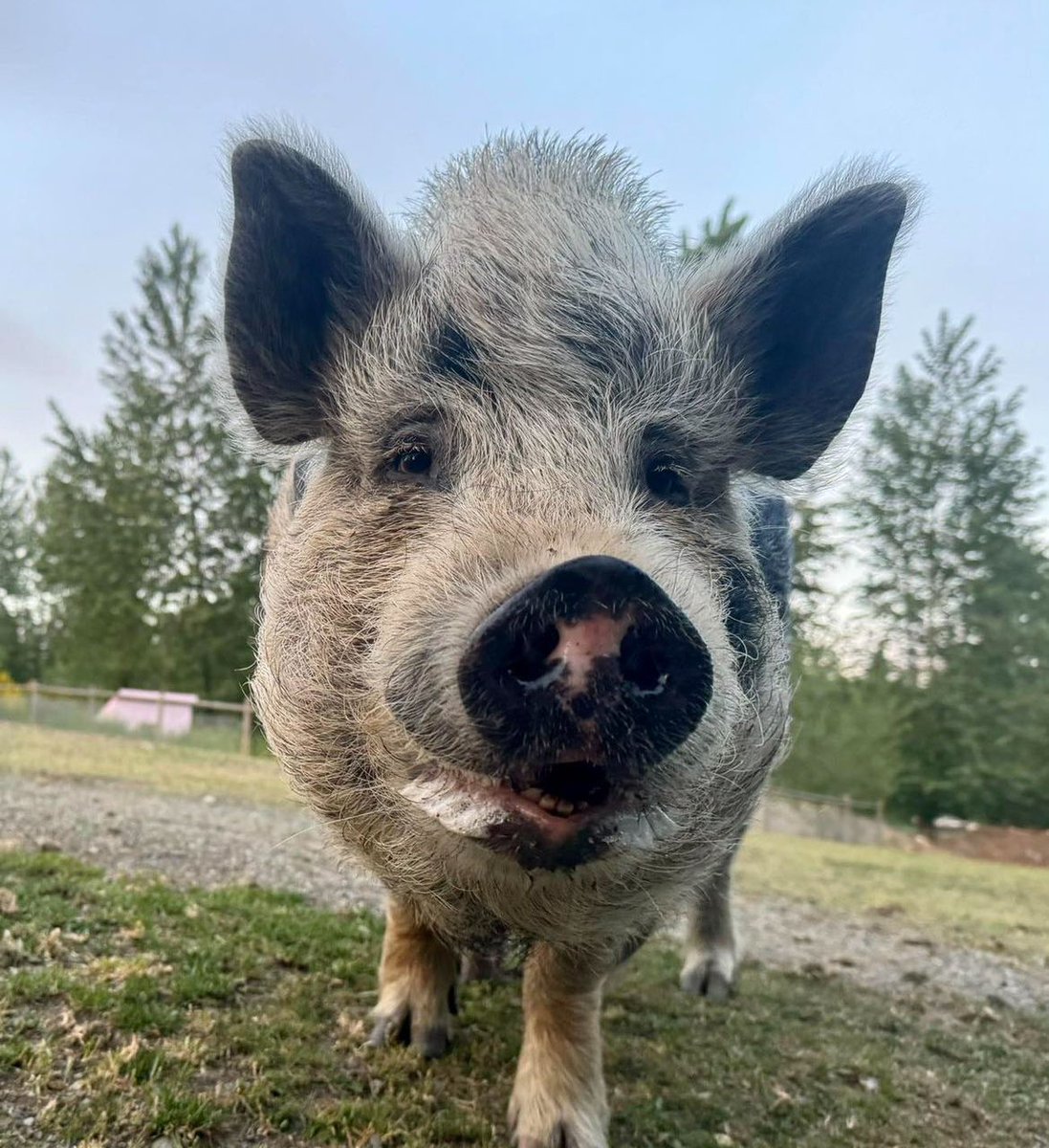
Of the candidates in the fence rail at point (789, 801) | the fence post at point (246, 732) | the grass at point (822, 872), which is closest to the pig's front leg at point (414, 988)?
the grass at point (822, 872)

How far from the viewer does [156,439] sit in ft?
101

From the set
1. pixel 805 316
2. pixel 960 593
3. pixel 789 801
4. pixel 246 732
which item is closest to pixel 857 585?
pixel 960 593

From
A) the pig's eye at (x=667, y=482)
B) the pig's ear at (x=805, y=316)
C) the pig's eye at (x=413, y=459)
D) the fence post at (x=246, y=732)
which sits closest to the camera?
the pig's eye at (x=413, y=459)

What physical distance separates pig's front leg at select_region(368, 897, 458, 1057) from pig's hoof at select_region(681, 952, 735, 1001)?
5.27 ft

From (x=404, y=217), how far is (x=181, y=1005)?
9.09 feet

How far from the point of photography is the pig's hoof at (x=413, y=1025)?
10.4 ft

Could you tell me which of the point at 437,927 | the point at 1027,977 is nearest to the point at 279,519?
the point at 437,927

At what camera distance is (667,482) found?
8.21ft

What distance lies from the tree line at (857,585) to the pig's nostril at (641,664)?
77.6ft

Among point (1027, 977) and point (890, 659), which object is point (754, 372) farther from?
point (890, 659)

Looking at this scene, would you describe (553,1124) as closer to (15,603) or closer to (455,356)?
(455,356)

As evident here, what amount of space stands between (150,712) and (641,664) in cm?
2212

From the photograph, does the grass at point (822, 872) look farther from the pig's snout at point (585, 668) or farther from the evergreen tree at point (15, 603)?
the evergreen tree at point (15, 603)

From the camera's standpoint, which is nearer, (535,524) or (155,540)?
(535,524)
